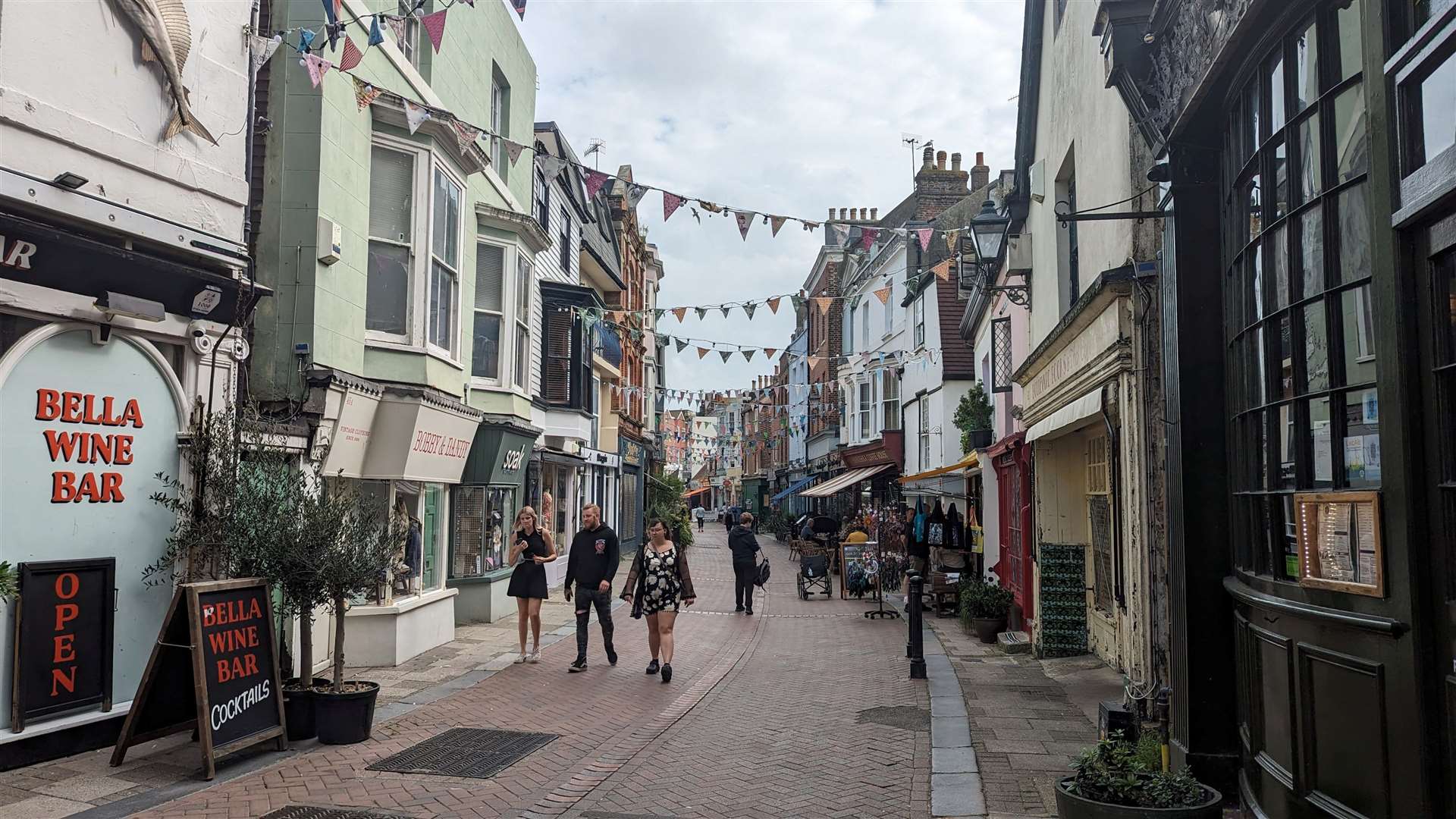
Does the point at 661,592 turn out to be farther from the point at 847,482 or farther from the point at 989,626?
the point at 847,482

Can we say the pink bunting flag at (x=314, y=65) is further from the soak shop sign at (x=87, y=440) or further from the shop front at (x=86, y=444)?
the soak shop sign at (x=87, y=440)

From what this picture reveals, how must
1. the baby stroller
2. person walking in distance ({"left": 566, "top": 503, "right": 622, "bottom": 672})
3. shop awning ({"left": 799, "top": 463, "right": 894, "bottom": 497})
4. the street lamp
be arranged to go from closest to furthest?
person walking in distance ({"left": 566, "top": 503, "right": 622, "bottom": 672})
the street lamp
the baby stroller
shop awning ({"left": 799, "top": 463, "right": 894, "bottom": 497})

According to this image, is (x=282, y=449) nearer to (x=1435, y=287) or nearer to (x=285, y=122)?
(x=285, y=122)

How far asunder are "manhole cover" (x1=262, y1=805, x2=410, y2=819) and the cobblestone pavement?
3.48m

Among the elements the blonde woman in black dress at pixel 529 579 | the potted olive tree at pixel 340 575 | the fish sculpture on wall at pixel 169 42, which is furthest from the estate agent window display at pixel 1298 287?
the blonde woman in black dress at pixel 529 579

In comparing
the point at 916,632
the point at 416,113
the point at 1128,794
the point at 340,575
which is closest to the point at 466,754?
the point at 340,575

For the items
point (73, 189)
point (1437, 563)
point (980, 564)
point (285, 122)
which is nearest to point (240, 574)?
point (73, 189)

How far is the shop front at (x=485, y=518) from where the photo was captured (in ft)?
46.6

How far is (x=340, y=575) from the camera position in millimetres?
7406

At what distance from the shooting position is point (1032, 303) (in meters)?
13.8

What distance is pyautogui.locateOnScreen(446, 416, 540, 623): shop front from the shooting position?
14203 millimetres

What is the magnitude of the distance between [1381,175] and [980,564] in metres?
15.2

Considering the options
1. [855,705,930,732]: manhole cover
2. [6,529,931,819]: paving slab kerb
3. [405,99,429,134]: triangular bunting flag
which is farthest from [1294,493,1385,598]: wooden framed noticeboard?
[405,99,429,134]: triangular bunting flag

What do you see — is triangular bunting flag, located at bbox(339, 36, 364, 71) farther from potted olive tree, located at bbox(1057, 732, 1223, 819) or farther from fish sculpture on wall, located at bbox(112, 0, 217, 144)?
potted olive tree, located at bbox(1057, 732, 1223, 819)
